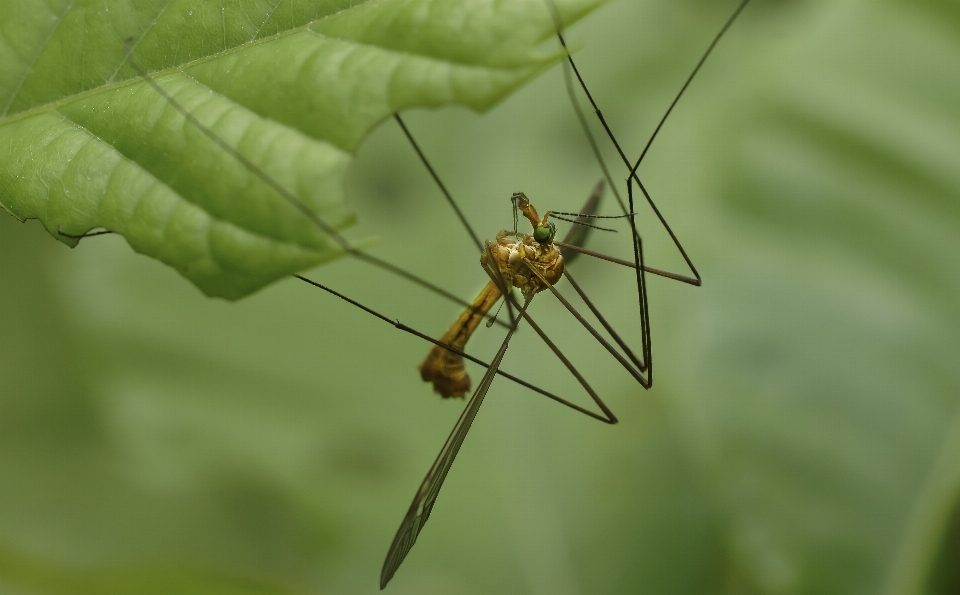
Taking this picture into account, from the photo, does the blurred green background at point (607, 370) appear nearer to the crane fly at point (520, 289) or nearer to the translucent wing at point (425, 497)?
the crane fly at point (520, 289)

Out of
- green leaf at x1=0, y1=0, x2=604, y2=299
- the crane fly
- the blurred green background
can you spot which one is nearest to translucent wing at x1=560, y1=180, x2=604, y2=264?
the crane fly

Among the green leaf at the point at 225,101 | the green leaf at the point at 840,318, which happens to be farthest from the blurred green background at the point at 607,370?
the green leaf at the point at 225,101

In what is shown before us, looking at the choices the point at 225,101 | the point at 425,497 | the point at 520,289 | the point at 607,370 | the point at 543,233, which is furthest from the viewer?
the point at 607,370

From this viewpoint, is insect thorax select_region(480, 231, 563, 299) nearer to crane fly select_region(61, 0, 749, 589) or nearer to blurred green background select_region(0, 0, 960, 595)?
crane fly select_region(61, 0, 749, 589)

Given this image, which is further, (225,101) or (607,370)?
(607,370)

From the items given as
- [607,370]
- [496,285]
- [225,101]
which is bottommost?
[225,101]

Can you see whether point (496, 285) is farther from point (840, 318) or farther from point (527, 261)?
point (840, 318)

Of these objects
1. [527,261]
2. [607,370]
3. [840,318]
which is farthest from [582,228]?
[840,318]
